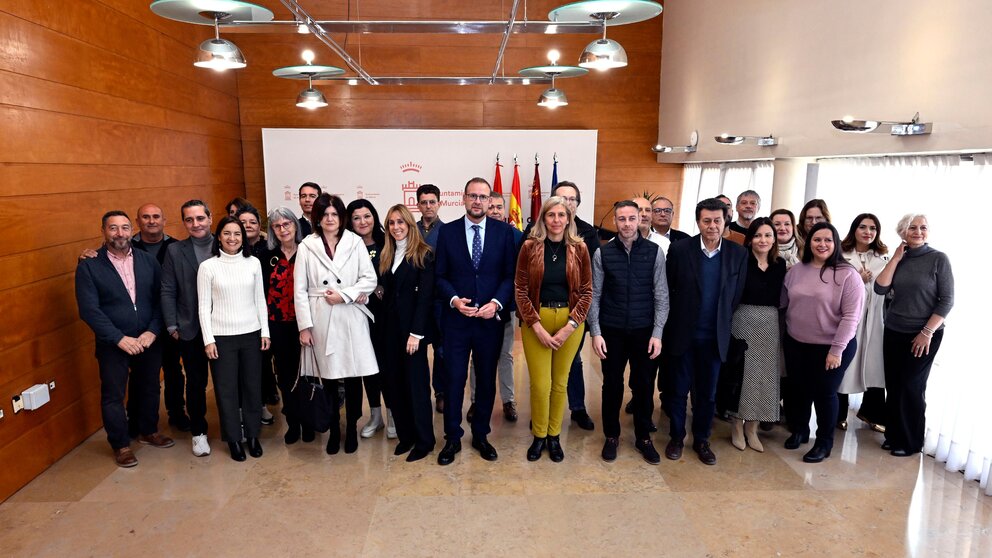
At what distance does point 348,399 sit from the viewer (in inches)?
169

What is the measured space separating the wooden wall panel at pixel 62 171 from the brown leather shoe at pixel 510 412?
10.1 feet

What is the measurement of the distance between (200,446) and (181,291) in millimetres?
1074

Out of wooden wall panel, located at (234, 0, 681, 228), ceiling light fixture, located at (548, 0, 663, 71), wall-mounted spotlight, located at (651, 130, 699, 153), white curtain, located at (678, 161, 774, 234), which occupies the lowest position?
white curtain, located at (678, 161, 774, 234)

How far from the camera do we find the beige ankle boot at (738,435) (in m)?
4.42

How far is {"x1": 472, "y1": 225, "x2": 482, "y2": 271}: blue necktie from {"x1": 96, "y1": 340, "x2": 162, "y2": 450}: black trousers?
7.37 ft

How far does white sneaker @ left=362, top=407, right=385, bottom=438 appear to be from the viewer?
15.1 ft

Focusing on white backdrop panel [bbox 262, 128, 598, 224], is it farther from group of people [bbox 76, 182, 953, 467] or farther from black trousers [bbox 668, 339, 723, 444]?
black trousers [bbox 668, 339, 723, 444]

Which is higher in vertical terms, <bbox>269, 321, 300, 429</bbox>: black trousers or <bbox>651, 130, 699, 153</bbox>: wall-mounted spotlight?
<bbox>651, 130, 699, 153</bbox>: wall-mounted spotlight

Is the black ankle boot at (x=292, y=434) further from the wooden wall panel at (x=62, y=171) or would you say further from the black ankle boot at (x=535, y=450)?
the black ankle boot at (x=535, y=450)

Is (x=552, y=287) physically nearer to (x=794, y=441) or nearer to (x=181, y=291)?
(x=794, y=441)

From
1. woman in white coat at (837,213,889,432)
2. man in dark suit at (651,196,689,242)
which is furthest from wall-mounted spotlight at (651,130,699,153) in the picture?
woman in white coat at (837,213,889,432)

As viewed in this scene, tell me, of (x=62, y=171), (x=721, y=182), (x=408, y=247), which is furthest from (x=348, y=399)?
(x=721, y=182)

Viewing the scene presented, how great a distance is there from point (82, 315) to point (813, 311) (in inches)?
182

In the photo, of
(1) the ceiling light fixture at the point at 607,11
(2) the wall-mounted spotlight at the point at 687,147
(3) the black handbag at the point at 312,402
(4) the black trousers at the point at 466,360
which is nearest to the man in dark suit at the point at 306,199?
(3) the black handbag at the point at 312,402
